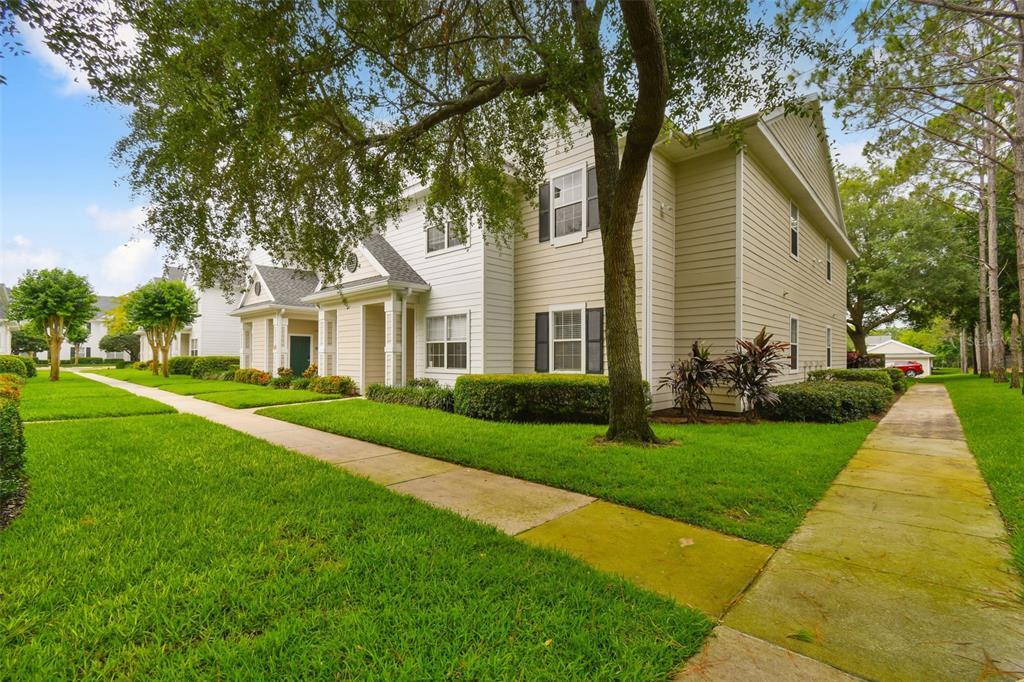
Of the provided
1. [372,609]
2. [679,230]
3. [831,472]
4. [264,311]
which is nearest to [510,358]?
[679,230]

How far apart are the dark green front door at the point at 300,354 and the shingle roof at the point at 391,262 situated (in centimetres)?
690

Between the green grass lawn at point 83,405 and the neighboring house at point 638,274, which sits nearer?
the green grass lawn at point 83,405

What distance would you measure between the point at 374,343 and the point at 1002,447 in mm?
13919

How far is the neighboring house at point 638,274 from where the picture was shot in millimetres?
9320

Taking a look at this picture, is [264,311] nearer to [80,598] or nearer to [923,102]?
[80,598]

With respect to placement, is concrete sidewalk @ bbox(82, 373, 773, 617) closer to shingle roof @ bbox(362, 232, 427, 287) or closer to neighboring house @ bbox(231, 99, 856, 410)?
neighboring house @ bbox(231, 99, 856, 410)

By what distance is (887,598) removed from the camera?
100 inches

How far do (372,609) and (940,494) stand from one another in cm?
524

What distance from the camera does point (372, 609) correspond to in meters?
2.36

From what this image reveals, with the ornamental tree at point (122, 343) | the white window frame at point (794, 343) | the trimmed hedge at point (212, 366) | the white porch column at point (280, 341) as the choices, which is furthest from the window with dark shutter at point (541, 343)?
the ornamental tree at point (122, 343)

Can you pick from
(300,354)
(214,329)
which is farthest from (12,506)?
(214,329)

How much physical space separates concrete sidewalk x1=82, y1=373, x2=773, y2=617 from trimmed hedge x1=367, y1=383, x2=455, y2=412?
14.1 ft

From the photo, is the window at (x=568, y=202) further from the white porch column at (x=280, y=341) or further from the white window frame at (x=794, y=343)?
the white porch column at (x=280, y=341)

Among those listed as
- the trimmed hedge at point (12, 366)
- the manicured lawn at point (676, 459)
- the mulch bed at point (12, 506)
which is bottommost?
the manicured lawn at point (676, 459)
